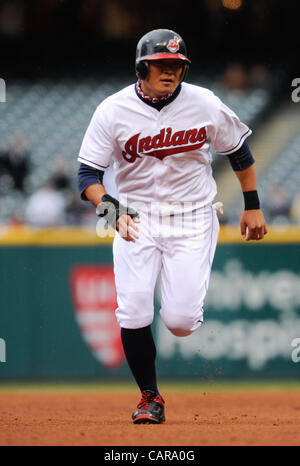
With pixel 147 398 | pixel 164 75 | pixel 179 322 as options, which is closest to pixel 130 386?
pixel 147 398

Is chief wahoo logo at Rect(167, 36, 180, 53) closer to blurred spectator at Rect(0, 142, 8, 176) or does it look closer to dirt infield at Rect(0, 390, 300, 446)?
dirt infield at Rect(0, 390, 300, 446)

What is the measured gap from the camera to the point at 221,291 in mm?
8523

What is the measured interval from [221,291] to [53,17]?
→ 691cm

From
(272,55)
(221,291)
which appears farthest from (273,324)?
(272,55)

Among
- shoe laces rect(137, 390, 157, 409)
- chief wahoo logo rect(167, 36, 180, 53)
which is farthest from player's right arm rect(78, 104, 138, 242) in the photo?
shoe laces rect(137, 390, 157, 409)

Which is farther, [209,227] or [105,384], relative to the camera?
[105,384]

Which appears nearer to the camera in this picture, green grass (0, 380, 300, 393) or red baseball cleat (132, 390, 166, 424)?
red baseball cleat (132, 390, 166, 424)

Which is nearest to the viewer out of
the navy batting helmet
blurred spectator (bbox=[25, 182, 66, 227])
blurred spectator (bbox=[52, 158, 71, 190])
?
the navy batting helmet

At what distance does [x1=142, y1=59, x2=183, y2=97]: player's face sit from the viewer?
4617 millimetres

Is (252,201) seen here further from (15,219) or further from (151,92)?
(15,219)

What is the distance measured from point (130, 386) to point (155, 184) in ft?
13.5

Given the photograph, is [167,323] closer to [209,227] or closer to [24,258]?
[209,227]

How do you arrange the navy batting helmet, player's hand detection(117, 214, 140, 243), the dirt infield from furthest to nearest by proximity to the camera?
the navy batting helmet → player's hand detection(117, 214, 140, 243) → the dirt infield
